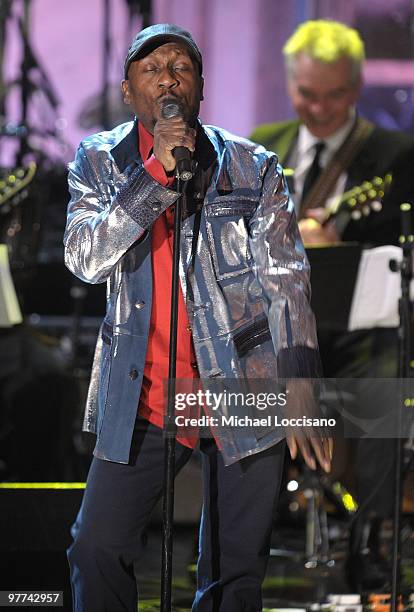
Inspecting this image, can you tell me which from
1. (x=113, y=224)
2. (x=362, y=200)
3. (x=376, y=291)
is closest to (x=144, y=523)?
(x=113, y=224)

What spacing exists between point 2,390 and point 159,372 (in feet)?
11.2

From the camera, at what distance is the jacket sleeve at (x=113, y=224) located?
8.59 feet

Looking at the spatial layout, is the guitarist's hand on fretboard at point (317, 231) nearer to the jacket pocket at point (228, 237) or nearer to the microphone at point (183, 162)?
the jacket pocket at point (228, 237)

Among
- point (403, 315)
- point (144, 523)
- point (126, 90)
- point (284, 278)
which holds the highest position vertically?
point (126, 90)

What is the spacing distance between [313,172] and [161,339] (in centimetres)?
279

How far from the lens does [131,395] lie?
8.89 feet

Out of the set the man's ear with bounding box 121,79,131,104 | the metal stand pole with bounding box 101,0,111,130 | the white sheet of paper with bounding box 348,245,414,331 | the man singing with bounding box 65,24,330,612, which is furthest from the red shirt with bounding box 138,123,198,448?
the metal stand pole with bounding box 101,0,111,130

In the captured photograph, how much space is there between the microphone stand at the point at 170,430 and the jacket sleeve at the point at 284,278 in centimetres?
33

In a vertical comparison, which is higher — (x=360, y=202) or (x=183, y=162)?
(x=183, y=162)

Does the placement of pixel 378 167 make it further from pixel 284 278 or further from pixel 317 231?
pixel 284 278

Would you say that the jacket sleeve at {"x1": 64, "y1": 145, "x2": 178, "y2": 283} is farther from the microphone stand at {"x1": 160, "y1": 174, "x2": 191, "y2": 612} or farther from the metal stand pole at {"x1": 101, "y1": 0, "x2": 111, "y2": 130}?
the metal stand pole at {"x1": 101, "y1": 0, "x2": 111, "y2": 130}

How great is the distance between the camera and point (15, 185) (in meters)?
4.98

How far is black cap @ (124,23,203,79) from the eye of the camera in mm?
2750

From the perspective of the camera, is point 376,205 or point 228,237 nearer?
point 228,237
